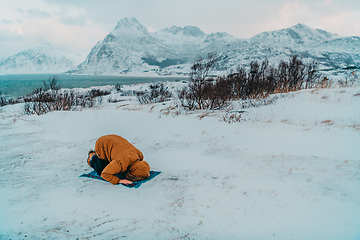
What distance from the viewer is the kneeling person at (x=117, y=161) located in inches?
109

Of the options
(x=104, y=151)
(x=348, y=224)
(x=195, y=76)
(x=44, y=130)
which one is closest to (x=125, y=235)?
(x=104, y=151)

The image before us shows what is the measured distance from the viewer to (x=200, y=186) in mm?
2979

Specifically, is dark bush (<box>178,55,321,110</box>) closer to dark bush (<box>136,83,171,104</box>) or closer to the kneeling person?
dark bush (<box>136,83,171,104</box>)

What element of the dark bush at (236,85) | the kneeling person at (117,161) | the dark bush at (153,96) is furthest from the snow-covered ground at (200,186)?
the dark bush at (153,96)

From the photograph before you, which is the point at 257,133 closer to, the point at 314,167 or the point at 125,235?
the point at 314,167

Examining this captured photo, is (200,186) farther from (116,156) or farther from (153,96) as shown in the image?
(153,96)

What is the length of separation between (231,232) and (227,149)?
8.01ft

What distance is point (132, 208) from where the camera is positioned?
2494mm

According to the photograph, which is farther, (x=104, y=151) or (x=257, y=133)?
(x=257, y=133)

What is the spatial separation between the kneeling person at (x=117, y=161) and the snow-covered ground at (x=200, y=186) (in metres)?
0.22

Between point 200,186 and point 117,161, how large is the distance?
4.60 ft

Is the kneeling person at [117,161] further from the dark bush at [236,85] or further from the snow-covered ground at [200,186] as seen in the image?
the dark bush at [236,85]

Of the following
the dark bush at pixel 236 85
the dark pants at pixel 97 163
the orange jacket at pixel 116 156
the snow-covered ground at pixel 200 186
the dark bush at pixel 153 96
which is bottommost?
the snow-covered ground at pixel 200 186

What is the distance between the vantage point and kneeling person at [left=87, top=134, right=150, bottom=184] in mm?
2771
